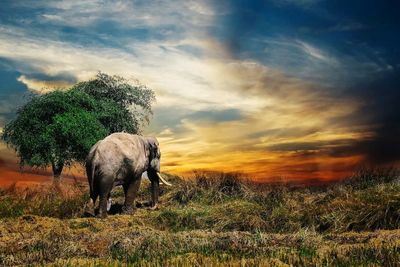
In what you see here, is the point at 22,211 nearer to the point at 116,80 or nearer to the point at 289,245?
the point at 289,245

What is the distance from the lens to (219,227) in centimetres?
1364

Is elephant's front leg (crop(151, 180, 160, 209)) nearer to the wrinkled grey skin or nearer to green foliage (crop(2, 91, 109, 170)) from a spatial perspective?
the wrinkled grey skin

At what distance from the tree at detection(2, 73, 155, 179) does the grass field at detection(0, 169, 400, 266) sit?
11.2 m

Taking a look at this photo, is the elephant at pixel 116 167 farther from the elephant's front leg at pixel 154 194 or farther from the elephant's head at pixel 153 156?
the elephant's head at pixel 153 156

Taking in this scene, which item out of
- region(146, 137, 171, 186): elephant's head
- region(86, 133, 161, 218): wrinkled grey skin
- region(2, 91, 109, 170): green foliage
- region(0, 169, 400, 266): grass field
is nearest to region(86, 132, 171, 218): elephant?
region(86, 133, 161, 218): wrinkled grey skin

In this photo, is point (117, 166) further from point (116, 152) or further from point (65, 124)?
point (65, 124)

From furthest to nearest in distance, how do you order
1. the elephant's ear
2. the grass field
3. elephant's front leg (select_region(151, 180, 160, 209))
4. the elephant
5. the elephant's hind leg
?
the elephant's ear < elephant's front leg (select_region(151, 180, 160, 209)) < the elephant < the elephant's hind leg < the grass field

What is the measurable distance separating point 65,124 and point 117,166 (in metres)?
16.2

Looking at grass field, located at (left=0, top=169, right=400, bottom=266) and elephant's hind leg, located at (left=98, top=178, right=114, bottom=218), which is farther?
elephant's hind leg, located at (left=98, top=178, right=114, bottom=218)

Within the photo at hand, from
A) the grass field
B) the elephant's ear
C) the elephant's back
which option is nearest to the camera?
the grass field

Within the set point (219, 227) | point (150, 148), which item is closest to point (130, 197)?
point (150, 148)

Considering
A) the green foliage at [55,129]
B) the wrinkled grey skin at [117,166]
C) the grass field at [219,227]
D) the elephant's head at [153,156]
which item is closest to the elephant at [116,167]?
the wrinkled grey skin at [117,166]

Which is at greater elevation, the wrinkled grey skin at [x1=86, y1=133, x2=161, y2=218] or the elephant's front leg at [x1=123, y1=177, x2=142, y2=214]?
the wrinkled grey skin at [x1=86, y1=133, x2=161, y2=218]

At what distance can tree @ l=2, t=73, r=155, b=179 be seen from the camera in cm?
3344
